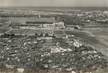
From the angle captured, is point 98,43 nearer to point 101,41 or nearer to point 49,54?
point 101,41

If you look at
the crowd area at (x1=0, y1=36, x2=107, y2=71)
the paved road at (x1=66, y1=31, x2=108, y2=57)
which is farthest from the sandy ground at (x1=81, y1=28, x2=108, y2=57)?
the crowd area at (x1=0, y1=36, x2=107, y2=71)

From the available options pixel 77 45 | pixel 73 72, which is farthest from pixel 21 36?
pixel 73 72

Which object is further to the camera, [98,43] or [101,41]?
[101,41]

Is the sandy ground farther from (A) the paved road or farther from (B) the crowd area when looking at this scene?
(B) the crowd area

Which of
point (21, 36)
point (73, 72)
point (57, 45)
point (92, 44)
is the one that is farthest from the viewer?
point (21, 36)

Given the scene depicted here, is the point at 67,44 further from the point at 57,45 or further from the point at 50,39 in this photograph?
the point at 50,39

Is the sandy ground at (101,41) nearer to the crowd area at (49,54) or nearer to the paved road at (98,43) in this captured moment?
the paved road at (98,43)

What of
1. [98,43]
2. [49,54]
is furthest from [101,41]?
[49,54]

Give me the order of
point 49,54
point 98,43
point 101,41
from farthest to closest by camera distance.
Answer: point 101,41, point 98,43, point 49,54
